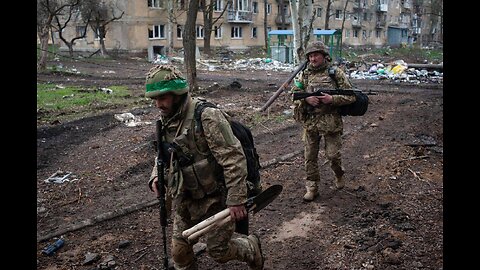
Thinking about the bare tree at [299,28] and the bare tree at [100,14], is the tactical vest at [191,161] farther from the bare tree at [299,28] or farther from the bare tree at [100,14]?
the bare tree at [100,14]

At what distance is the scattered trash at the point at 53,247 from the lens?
426 cm

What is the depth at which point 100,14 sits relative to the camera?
32062mm

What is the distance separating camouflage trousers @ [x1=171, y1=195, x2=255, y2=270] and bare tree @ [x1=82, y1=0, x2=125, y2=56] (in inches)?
1132

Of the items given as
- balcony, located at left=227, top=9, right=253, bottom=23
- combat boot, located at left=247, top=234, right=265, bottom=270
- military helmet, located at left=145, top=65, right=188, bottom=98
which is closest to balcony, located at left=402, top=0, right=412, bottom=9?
balcony, located at left=227, top=9, right=253, bottom=23

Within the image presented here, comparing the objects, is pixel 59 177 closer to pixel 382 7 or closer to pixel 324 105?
pixel 324 105

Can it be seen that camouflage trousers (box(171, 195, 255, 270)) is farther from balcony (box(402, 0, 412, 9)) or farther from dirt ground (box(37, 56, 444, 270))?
balcony (box(402, 0, 412, 9))

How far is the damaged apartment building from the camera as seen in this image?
34719 mm

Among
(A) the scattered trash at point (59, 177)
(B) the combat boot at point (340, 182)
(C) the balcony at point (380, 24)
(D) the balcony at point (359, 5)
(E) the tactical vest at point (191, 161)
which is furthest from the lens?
(C) the balcony at point (380, 24)

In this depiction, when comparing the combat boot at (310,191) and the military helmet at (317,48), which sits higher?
the military helmet at (317,48)

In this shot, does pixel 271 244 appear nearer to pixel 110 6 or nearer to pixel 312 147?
pixel 312 147

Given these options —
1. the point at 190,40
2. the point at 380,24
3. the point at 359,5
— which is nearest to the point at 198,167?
the point at 190,40

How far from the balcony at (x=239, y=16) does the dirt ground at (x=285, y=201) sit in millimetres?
33823

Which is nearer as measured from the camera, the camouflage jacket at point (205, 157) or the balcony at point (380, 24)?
the camouflage jacket at point (205, 157)

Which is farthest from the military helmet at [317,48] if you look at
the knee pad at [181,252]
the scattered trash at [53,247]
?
the scattered trash at [53,247]
